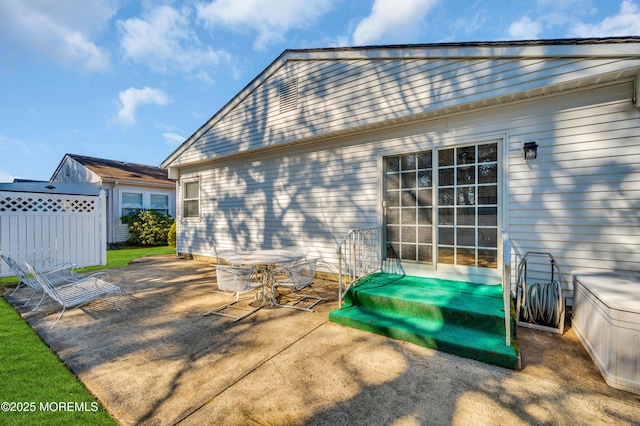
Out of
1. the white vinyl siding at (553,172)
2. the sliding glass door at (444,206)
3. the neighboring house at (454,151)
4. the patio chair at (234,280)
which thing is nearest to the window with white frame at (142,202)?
the neighboring house at (454,151)

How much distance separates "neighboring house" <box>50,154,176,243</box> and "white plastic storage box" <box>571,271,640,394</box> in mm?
15057

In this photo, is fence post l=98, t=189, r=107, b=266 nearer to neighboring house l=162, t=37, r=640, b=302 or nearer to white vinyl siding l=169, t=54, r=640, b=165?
white vinyl siding l=169, t=54, r=640, b=165

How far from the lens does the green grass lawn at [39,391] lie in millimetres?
1808

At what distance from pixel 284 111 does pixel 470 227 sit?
14.8 feet

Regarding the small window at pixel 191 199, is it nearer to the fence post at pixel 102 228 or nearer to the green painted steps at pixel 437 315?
the fence post at pixel 102 228

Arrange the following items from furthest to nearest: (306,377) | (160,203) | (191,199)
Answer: (160,203), (191,199), (306,377)

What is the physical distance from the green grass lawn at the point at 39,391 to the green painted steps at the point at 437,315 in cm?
251

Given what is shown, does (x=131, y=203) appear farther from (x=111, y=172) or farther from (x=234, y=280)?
(x=234, y=280)

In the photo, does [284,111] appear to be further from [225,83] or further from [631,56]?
[225,83]

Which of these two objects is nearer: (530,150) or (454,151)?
(530,150)

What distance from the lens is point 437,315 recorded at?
327cm

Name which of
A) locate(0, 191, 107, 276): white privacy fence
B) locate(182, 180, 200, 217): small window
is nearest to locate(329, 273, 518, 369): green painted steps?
locate(0, 191, 107, 276): white privacy fence

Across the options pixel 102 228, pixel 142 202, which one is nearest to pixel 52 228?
Answer: pixel 102 228

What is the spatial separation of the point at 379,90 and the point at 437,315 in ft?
12.6
